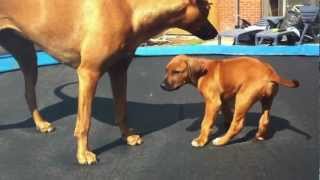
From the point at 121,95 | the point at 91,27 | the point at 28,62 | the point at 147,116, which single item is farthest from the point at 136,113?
the point at 91,27

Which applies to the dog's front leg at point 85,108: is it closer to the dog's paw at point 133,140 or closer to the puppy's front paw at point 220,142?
the dog's paw at point 133,140

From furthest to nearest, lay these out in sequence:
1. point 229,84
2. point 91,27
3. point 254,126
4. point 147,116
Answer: point 147,116 → point 254,126 → point 229,84 → point 91,27

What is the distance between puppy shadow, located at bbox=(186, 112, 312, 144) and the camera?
3.43 m

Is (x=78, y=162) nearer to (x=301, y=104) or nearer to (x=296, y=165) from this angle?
(x=296, y=165)

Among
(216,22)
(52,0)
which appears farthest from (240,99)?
(216,22)

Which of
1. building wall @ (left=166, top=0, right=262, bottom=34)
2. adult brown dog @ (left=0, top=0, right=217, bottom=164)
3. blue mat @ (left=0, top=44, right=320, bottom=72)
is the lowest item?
building wall @ (left=166, top=0, right=262, bottom=34)

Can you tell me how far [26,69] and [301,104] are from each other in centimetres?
216

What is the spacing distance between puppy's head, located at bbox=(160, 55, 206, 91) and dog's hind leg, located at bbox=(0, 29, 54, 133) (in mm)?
1062

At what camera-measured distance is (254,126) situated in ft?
12.0

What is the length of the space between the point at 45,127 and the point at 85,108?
89 cm

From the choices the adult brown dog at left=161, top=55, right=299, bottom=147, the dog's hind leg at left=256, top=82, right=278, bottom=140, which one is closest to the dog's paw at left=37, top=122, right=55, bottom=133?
the adult brown dog at left=161, top=55, right=299, bottom=147

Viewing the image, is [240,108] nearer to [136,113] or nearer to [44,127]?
[136,113]

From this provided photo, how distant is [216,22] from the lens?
38.0 ft

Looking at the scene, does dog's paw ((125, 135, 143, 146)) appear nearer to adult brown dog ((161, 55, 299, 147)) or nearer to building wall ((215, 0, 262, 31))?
adult brown dog ((161, 55, 299, 147))
